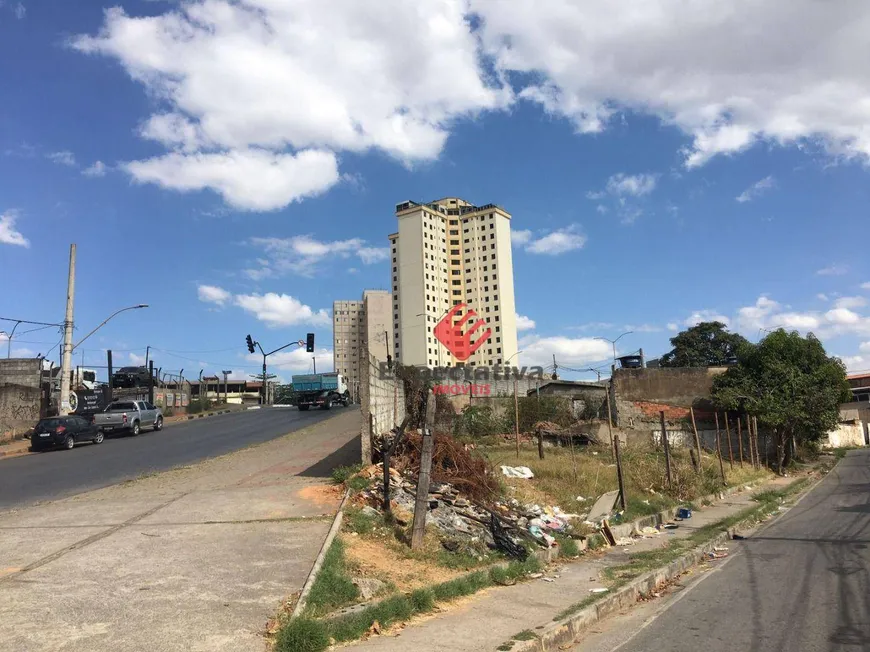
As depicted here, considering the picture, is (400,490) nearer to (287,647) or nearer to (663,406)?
(287,647)

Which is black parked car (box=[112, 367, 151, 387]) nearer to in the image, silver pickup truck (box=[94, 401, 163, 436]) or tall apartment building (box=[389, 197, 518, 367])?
silver pickup truck (box=[94, 401, 163, 436])

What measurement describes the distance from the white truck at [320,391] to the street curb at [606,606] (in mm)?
37416

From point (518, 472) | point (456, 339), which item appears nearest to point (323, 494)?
point (518, 472)

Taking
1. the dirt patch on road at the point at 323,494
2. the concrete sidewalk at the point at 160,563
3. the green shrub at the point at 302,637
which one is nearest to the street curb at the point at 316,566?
the concrete sidewalk at the point at 160,563

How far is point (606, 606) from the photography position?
7016mm

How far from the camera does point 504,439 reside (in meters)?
25.1

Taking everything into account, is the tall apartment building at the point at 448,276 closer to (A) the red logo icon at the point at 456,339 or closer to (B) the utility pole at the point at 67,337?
(A) the red logo icon at the point at 456,339

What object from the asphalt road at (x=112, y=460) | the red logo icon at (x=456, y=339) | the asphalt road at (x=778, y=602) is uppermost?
the red logo icon at (x=456, y=339)

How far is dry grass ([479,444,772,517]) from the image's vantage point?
13.1m

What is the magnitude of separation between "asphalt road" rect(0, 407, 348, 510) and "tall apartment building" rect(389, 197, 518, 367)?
266 ft

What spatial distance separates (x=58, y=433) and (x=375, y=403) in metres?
19.0

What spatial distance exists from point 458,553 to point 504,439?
16893mm

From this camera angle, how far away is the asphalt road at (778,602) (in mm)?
5715

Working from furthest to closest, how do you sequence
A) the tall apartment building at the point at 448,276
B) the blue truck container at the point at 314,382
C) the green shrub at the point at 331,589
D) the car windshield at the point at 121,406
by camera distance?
the tall apartment building at the point at 448,276 → the blue truck container at the point at 314,382 → the car windshield at the point at 121,406 → the green shrub at the point at 331,589
